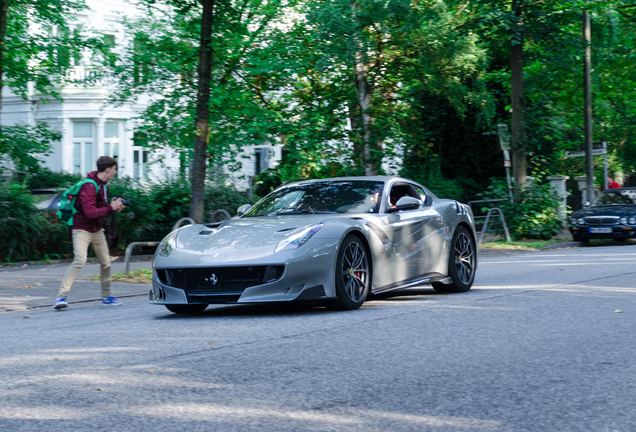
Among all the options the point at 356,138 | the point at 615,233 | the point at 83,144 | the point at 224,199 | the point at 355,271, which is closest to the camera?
the point at 355,271

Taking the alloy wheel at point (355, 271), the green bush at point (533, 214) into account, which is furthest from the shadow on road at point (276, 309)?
the green bush at point (533, 214)

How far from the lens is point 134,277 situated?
16.6m

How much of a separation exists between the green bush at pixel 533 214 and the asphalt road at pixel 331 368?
17.5m

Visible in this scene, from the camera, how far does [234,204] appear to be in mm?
25672

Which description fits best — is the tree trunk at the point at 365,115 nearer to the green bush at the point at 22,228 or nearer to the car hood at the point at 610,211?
the car hood at the point at 610,211

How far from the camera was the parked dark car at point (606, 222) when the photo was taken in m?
27.1

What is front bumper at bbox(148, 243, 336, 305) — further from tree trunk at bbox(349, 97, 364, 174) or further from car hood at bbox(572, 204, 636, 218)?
tree trunk at bbox(349, 97, 364, 174)

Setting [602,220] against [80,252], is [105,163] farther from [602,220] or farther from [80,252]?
[602,220]

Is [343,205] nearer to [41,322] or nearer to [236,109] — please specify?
[41,322]

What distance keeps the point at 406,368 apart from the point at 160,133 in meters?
13.7

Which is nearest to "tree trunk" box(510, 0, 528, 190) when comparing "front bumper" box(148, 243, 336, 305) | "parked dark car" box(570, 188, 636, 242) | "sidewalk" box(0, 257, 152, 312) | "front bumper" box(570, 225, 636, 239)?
"parked dark car" box(570, 188, 636, 242)

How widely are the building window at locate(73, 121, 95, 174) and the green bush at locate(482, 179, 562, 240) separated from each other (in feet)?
62.4

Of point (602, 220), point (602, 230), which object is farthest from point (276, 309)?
point (602, 220)

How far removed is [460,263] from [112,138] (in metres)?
31.9
